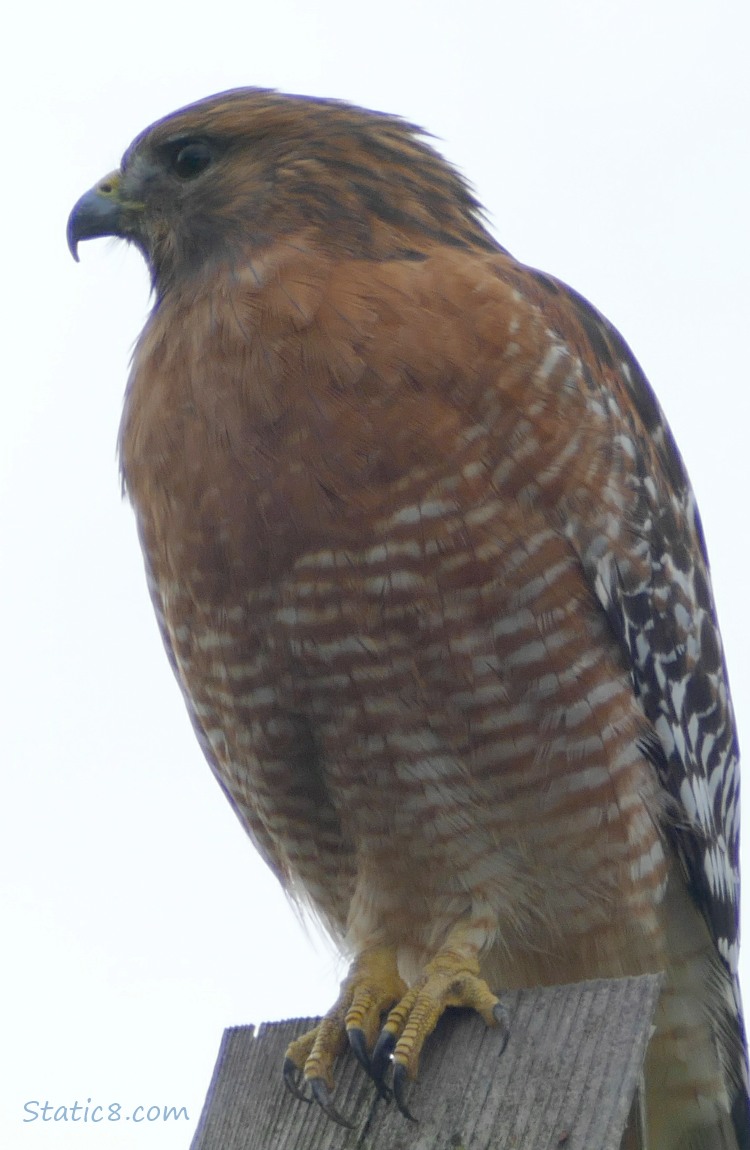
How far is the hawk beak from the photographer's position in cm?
499

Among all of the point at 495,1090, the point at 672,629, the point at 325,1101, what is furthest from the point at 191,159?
the point at 495,1090

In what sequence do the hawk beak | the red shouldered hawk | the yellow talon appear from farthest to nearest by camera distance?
the hawk beak, the red shouldered hawk, the yellow talon

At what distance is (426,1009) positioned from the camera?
3.55 meters

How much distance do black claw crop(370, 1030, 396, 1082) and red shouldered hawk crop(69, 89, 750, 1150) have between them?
0.14ft

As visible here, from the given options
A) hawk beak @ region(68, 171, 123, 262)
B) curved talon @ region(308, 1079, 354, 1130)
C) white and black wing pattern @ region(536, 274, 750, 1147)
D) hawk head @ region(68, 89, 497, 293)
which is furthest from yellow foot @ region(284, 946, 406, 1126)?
hawk beak @ region(68, 171, 123, 262)

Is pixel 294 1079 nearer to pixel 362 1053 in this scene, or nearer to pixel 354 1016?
pixel 362 1053

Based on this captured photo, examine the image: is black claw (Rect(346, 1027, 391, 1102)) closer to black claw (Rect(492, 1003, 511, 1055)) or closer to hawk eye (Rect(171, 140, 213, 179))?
black claw (Rect(492, 1003, 511, 1055))

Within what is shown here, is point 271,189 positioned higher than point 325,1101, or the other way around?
point 271,189

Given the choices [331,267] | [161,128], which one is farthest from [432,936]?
[161,128]

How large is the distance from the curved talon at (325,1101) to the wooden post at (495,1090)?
0.05 feet

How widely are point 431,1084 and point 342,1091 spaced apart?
403 mm

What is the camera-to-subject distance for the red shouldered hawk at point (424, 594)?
4.03m

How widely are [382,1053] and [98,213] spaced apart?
2.86m

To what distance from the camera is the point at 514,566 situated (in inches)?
158
